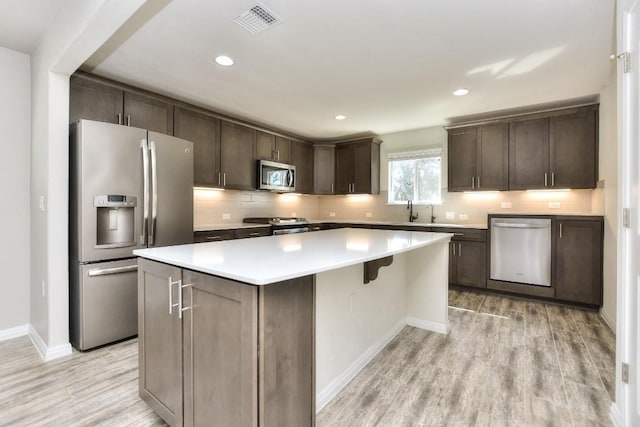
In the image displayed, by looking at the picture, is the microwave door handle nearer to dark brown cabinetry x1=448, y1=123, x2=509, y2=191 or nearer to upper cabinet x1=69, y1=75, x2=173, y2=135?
upper cabinet x1=69, y1=75, x2=173, y2=135

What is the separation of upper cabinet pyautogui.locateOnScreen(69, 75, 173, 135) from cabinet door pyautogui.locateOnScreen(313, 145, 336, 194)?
2.80 metres

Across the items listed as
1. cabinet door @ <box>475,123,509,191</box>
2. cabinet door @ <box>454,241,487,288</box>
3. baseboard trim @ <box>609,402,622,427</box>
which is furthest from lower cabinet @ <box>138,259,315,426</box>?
cabinet door @ <box>475,123,509,191</box>

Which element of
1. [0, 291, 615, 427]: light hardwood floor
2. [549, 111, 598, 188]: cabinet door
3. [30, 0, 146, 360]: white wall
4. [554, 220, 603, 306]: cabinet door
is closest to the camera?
[0, 291, 615, 427]: light hardwood floor

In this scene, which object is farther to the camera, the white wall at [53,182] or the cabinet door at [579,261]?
the cabinet door at [579,261]

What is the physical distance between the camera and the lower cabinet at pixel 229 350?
115cm

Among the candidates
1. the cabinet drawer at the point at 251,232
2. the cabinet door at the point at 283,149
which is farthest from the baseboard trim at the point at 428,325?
the cabinet door at the point at 283,149

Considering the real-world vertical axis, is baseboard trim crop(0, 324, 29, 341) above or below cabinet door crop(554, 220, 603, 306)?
below

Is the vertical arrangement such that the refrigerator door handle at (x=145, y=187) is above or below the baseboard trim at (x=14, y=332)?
above

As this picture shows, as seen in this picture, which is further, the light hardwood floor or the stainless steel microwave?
the stainless steel microwave

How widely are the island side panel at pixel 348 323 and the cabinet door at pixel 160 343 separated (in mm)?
730

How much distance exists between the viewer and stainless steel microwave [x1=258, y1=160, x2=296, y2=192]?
4.57 meters

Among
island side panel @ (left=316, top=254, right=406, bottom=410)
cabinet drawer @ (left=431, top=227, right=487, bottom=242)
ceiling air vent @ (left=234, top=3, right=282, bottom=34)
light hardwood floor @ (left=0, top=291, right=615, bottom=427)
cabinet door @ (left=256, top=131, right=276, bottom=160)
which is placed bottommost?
light hardwood floor @ (left=0, top=291, right=615, bottom=427)

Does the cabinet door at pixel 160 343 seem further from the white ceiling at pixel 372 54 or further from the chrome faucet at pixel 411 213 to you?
the chrome faucet at pixel 411 213

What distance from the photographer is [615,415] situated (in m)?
1.60
